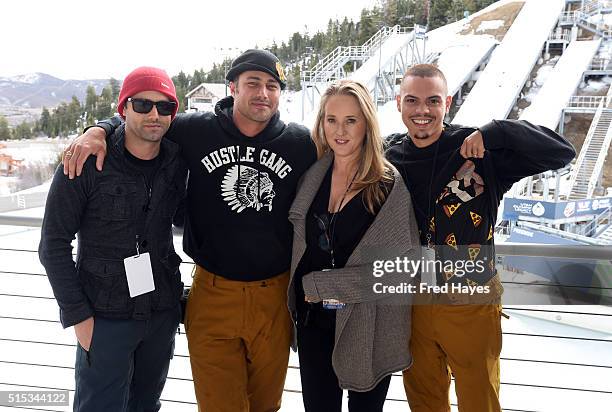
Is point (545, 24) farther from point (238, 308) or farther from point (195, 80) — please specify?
point (238, 308)

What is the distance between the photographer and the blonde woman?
1.19m

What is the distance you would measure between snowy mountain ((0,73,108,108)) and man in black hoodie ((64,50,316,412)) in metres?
2.13

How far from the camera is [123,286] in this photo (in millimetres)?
1224

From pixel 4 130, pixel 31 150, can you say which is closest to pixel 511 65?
pixel 31 150

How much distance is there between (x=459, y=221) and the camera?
1234mm

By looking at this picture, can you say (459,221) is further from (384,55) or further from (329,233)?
(384,55)

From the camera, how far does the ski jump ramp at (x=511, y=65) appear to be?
1414 centimetres

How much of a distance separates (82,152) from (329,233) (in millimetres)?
619

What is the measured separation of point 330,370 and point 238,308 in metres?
0.29

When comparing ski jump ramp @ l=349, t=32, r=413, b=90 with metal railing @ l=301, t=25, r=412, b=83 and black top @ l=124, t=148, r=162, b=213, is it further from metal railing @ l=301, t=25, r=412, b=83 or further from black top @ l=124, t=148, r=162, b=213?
black top @ l=124, t=148, r=162, b=213

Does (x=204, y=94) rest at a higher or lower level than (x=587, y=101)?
higher

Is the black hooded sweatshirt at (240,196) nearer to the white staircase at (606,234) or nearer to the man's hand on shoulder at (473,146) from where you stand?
the man's hand on shoulder at (473,146)

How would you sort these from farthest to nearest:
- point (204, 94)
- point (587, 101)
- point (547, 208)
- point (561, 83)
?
1. point (561, 83)
2. point (587, 101)
3. point (547, 208)
4. point (204, 94)

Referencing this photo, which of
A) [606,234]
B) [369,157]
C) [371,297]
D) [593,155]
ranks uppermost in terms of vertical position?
[369,157]
